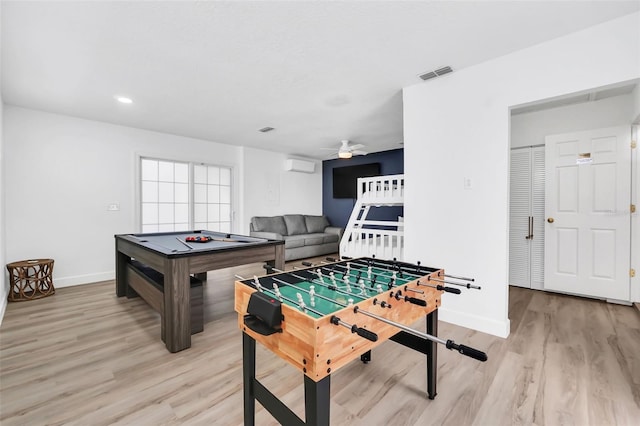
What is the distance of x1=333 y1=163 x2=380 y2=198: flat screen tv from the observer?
669 cm

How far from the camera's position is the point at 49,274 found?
3.55 meters

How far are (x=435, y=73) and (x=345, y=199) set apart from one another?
15.6 feet

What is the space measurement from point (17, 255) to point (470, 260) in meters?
5.56

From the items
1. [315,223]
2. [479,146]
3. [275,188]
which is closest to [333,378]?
[479,146]

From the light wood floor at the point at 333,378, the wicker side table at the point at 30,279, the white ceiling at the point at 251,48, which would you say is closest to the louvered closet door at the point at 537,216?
the light wood floor at the point at 333,378

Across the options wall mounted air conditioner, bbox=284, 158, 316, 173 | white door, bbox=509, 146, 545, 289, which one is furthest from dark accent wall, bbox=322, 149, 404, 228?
white door, bbox=509, 146, 545, 289

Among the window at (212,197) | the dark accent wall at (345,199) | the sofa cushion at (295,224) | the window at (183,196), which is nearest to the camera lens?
the window at (183,196)

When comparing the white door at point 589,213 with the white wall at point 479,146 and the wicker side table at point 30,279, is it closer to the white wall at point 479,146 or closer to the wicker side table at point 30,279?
the white wall at point 479,146

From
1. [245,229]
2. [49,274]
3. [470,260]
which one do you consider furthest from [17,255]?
[470,260]

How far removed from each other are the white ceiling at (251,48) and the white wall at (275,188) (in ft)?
8.19

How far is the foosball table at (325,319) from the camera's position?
100cm

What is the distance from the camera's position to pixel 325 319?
998 millimetres

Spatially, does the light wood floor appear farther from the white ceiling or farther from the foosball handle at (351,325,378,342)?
the white ceiling

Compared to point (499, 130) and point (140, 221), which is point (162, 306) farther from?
point (499, 130)
